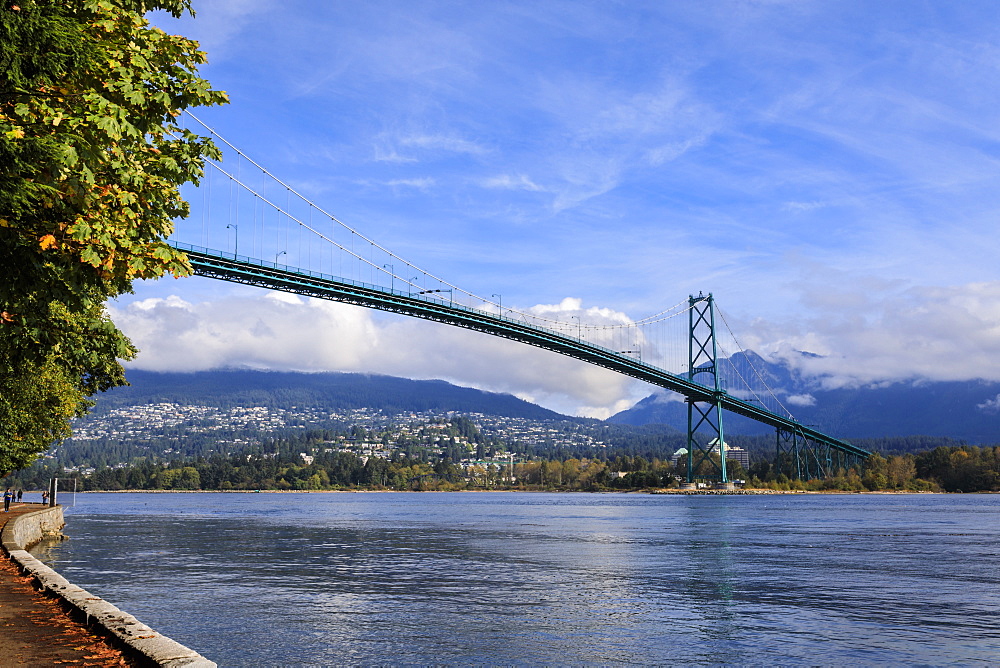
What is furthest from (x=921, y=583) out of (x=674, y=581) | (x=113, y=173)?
(x=113, y=173)

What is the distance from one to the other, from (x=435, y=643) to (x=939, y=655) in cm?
748

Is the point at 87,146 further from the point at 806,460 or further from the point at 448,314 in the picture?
the point at 806,460

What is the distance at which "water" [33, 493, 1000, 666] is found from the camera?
13.7m

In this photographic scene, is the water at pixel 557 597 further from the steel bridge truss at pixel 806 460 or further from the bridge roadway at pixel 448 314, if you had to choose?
A: the steel bridge truss at pixel 806 460

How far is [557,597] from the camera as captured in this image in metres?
19.5

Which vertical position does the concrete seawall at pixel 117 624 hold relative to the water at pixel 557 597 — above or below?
above

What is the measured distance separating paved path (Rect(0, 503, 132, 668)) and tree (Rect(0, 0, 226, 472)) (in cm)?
334

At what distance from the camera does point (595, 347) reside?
84.3 metres

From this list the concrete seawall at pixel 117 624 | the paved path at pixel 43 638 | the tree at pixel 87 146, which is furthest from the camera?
the paved path at pixel 43 638

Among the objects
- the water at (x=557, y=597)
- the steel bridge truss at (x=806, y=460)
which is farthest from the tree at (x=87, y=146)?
the steel bridge truss at (x=806, y=460)

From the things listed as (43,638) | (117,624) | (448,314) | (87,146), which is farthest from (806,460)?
(87,146)

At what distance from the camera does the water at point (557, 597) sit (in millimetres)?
13719

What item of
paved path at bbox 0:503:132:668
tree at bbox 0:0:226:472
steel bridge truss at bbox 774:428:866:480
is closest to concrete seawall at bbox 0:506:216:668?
paved path at bbox 0:503:132:668

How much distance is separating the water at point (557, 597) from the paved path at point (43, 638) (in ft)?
7.65
